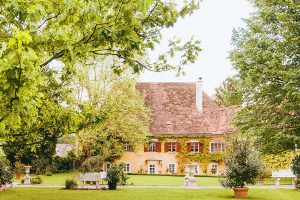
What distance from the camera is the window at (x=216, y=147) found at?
40188mm

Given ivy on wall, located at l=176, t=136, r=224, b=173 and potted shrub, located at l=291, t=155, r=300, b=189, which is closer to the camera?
potted shrub, located at l=291, t=155, r=300, b=189

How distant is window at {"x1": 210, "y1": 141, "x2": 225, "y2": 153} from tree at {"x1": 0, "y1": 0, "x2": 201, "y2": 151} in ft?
104

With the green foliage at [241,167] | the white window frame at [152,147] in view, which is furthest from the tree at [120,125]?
the green foliage at [241,167]

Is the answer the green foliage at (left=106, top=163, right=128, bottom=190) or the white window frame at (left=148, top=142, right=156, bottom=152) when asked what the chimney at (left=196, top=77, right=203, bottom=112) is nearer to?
the white window frame at (left=148, top=142, right=156, bottom=152)

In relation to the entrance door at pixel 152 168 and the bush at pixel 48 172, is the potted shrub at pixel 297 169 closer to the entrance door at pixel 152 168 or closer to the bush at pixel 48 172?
the entrance door at pixel 152 168

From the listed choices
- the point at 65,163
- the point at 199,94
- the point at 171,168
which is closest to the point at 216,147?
the point at 171,168

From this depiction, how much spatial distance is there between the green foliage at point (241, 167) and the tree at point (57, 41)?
30.9ft

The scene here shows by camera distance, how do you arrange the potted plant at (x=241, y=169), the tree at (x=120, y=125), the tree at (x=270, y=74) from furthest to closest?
the tree at (x=120, y=125)
the tree at (x=270, y=74)
the potted plant at (x=241, y=169)

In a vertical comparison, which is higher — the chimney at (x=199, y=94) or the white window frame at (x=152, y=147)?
the chimney at (x=199, y=94)

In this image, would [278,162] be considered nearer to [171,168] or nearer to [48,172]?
[171,168]

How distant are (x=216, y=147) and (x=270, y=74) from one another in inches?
819

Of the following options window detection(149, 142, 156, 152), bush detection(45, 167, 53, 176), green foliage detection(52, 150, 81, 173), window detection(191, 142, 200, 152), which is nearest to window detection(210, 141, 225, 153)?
window detection(191, 142, 200, 152)

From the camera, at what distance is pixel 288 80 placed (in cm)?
1964

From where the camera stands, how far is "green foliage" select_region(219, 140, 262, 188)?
17.3 metres
